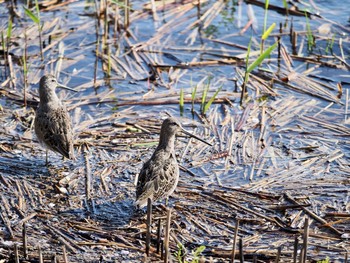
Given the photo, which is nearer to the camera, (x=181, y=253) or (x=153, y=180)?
(x=181, y=253)

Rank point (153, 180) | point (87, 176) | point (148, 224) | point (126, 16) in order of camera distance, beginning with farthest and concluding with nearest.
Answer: point (126, 16) → point (87, 176) → point (153, 180) → point (148, 224)

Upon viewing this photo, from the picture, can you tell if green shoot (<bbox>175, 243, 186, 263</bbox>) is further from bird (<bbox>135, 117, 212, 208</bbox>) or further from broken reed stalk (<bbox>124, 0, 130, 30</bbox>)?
broken reed stalk (<bbox>124, 0, 130, 30</bbox>)

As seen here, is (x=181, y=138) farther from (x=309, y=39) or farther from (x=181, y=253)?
(x=309, y=39)

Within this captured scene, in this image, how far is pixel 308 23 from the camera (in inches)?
468

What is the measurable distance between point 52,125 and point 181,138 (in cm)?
165

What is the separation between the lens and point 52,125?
8.84 meters

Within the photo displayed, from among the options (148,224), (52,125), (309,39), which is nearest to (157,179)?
(148,224)

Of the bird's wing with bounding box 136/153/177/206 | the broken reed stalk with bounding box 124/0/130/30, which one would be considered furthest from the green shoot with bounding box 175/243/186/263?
the broken reed stalk with bounding box 124/0/130/30

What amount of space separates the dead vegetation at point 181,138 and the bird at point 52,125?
26cm

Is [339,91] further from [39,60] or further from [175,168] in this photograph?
[39,60]

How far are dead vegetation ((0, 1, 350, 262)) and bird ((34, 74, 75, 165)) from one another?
256 millimetres

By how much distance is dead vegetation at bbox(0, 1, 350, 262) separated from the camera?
735 cm

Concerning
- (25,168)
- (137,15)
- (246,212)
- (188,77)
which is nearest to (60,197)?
(25,168)

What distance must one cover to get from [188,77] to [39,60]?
2.27m
